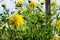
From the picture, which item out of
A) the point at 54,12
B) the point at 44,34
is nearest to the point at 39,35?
the point at 44,34

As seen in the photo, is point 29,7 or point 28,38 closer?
point 28,38

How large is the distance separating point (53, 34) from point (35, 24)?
74mm

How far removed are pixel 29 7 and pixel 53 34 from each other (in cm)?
15

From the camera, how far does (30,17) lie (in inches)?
25.7

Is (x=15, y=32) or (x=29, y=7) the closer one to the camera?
(x=15, y=32)

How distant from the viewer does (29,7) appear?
27.6 inches

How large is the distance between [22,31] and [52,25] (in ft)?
0.37

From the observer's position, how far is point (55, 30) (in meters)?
0.62

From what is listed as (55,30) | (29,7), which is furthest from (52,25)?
(29,7)

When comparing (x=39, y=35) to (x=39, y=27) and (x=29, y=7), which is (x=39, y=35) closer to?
(x=39, y=27)

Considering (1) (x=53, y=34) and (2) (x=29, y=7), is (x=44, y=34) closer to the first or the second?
(1) (x=53, y=34)

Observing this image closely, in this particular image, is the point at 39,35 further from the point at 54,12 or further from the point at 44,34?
the point at 54,12

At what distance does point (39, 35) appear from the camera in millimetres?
603

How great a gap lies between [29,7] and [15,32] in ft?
0.49
